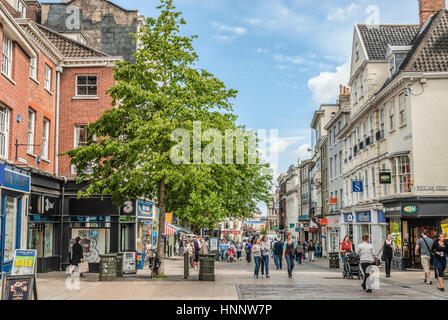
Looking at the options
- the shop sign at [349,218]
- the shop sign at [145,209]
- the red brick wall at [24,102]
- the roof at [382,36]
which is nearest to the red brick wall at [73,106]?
the red brick wall at [24,102]

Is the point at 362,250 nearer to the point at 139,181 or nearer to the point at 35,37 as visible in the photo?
the point at 139,181

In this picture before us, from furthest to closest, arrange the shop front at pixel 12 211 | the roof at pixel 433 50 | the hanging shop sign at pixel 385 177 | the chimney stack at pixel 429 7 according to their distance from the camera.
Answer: the chimney stack at pixel 429 7 → the hanging shop sign at pixel 385 177 → the roof at pixel 433 50 → the shop front at pixel 12 211

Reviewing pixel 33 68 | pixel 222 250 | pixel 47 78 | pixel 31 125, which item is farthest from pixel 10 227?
pixel 222 250

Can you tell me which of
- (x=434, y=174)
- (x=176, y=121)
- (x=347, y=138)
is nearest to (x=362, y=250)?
(x=176, y=121)

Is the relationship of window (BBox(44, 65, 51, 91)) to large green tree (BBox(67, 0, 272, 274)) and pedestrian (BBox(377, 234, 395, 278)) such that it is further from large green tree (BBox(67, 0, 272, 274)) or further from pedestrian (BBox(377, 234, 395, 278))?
pedestrian (BBox(377, 234, 395, 278))

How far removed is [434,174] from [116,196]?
15.2 metres

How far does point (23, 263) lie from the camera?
12.5 meters

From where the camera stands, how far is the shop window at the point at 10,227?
19.4 meters

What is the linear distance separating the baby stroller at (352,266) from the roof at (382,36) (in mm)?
16546

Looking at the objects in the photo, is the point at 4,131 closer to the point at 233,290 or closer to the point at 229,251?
the point at 233,290

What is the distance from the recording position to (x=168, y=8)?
867 inches

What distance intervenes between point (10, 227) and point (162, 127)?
23.1 ft

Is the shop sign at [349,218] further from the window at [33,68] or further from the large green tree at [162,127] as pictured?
the window at [33,68]

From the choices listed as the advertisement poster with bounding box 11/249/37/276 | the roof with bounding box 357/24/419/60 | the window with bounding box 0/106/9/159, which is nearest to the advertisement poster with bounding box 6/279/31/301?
the advertisement poster with bounding box 11/249/37/276
